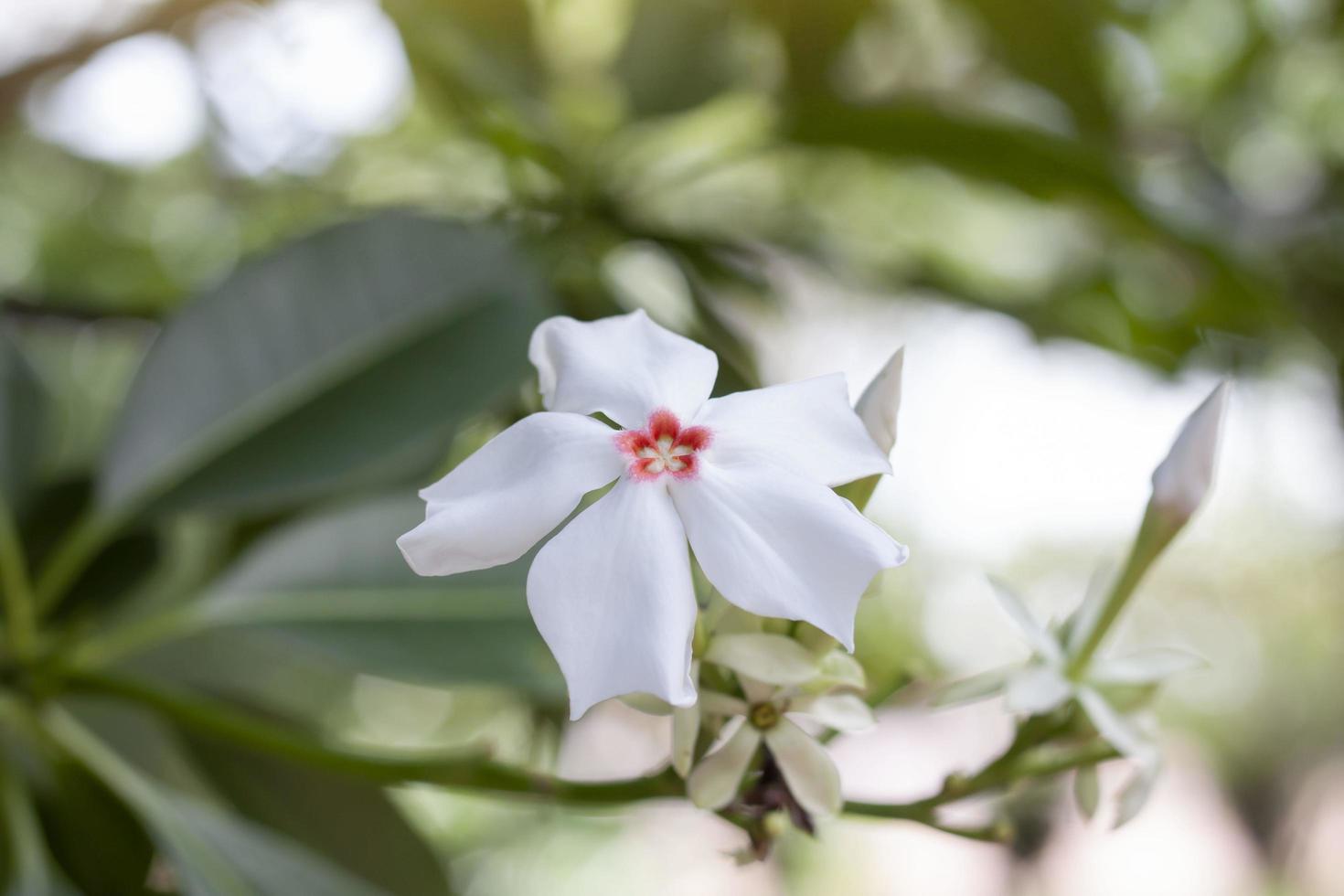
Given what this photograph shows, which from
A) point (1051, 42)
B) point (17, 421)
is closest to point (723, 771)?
point (17, 421)

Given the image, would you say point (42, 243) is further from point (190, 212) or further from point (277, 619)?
point (277, 619)

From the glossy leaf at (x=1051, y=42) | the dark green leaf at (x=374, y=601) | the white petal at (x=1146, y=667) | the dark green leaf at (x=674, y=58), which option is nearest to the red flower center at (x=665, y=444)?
the white petal at (x=1146, y=667)

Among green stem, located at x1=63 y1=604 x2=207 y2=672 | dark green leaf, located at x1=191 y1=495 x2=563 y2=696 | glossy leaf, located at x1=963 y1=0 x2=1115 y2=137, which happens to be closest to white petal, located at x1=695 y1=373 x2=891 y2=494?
dark green leaf, located at x1=191 y1=495 x2=563 y2=696

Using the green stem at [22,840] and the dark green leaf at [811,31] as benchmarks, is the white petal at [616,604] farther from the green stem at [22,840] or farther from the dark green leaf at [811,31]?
the dark green leaf at [811,31]

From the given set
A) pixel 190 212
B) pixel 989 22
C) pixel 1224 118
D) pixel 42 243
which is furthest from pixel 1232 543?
pixel 42 243

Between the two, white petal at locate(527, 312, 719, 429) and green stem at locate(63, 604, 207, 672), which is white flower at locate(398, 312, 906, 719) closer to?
white petal at locate(527, 312, 719, 429)

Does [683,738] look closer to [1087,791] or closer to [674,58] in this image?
[1087,791]

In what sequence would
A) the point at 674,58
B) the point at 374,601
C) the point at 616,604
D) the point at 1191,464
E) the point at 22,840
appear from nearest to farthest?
the point at 616,604 → the point at 1191,464 → the point at 22,840 → the point at 374,601 → the point at 674,58
